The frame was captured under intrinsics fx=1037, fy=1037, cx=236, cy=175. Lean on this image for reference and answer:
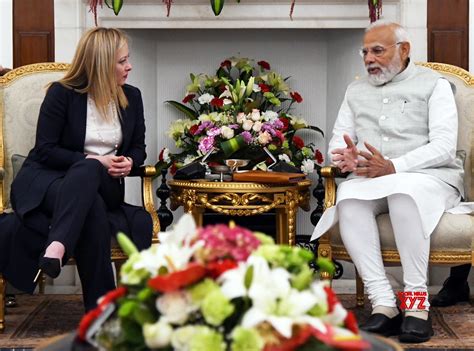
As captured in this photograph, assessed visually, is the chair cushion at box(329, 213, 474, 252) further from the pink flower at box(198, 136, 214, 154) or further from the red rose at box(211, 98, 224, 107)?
the red rose at box(211, 98, 224, 107)

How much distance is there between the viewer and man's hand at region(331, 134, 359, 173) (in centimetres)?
409

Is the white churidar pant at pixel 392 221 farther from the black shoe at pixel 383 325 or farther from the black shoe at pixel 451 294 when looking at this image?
the black shoe at pixel 451 294

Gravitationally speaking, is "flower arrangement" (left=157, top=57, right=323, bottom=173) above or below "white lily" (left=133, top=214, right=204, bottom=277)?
above

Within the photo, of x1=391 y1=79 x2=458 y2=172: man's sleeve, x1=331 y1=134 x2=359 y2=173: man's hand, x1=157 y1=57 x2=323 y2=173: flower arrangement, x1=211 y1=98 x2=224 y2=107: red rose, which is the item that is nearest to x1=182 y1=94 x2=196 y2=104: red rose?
x1=157 y1=57 x2=323 y2=173: flower arrangement

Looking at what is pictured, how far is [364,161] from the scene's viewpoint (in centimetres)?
407

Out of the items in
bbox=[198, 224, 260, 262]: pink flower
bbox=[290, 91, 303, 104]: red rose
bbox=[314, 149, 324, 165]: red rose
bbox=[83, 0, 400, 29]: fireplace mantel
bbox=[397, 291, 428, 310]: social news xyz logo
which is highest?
bbox=[83, 0, 400, 29]: fireplace mantel

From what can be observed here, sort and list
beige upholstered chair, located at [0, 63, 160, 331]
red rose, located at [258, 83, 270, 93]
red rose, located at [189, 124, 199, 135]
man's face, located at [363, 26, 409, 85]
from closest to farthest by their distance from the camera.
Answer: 1. man's face, located at [363, 26, 409, 85]
2. beige upholstered chair, located at [0, 63, 160, 331]
3. red rose, located at [189, 124, 199, 135]
4. red rose, located at [258, 83, 270, 93]

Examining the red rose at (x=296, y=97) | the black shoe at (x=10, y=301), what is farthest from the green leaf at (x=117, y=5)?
the black shoe at (x=10, y=301)

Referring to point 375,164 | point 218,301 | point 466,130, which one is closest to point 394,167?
point 375,164

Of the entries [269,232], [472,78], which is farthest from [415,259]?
[269,232]

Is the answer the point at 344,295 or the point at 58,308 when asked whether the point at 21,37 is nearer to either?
the point at 58,308

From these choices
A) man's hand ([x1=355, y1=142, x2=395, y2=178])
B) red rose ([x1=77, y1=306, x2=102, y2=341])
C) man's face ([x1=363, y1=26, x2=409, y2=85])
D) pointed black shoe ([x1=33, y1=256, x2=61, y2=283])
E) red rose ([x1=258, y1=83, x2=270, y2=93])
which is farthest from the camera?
red rose ([x1=258, y1=83, x2=270, y2=93])

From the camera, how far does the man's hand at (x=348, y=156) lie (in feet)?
13.4

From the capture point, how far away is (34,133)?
4543mm
